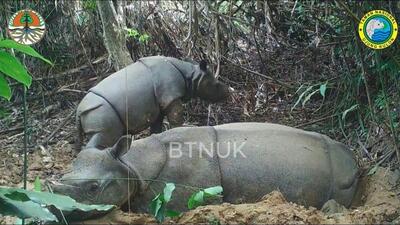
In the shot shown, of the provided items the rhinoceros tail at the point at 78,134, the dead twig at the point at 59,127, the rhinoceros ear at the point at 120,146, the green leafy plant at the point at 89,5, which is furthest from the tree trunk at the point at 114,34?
the rhinoceros ear at the point at 120,146

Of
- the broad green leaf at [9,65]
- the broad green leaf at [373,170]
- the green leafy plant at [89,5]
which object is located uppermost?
the broad green leaf at [9,65]

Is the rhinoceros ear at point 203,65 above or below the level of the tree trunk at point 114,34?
below

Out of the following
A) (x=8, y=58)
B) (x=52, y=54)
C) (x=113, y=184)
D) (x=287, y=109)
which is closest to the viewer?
(x=8, y=58)

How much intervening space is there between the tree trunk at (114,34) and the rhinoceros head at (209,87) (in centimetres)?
80

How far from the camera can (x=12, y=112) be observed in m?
7.66

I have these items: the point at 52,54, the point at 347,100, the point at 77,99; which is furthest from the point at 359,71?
the point at 52,54

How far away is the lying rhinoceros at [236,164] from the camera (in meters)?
4.86

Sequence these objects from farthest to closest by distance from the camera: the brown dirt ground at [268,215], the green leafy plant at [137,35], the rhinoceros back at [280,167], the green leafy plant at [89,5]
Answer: the green leafy plant at [89,5] < the green leafy plant at [137,35] < the rhinoceros back at [280,167] < the brown dirt ground at [268,215]

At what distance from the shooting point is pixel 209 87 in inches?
289

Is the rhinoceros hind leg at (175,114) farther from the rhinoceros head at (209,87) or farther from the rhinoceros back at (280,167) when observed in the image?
the rhinoceros back at (280,167)

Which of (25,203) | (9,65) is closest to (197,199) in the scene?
(25,203)

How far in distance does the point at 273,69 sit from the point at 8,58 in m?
5.24

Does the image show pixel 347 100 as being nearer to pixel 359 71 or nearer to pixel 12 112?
pixel 359 71

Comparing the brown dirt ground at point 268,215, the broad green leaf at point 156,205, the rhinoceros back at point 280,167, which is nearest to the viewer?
the brown dirt ground at point 268,215
